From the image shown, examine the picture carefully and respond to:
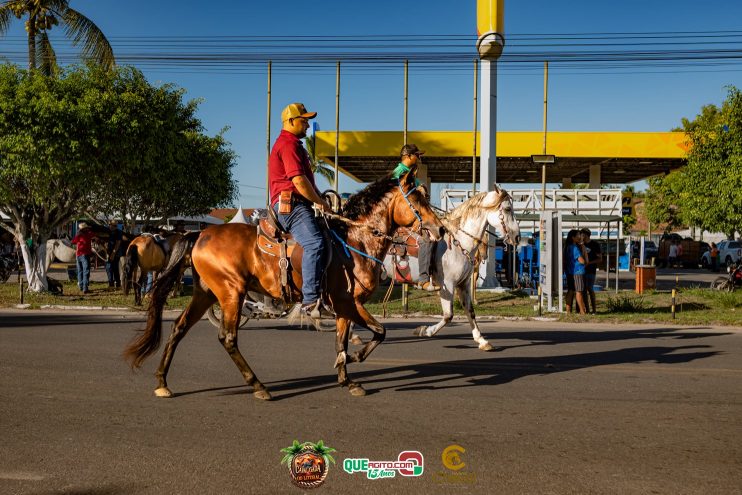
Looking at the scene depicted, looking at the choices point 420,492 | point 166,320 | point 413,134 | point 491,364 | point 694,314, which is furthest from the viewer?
point 413,134

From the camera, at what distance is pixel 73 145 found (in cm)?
1603

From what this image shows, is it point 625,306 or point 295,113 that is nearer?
point 295,113

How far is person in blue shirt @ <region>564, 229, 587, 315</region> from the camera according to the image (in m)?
14.2

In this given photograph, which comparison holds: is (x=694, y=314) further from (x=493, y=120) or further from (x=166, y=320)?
(x=166, y=320)

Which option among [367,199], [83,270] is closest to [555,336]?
[367,199]

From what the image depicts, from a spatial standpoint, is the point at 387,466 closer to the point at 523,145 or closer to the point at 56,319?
the point at 56,319

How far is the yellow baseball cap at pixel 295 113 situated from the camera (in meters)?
6.22

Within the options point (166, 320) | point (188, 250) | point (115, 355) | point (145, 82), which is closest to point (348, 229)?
point (188, 250)

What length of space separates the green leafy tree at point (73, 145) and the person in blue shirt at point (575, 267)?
Answer: 12.1 metres

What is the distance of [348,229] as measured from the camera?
6535mm

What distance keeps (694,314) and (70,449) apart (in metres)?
13.3

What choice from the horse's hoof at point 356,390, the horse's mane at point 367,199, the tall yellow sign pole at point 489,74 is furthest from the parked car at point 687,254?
the horse's hoof at point 356,390

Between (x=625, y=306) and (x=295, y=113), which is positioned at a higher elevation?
(x=295, y=113)

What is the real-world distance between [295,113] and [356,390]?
9.27ft
